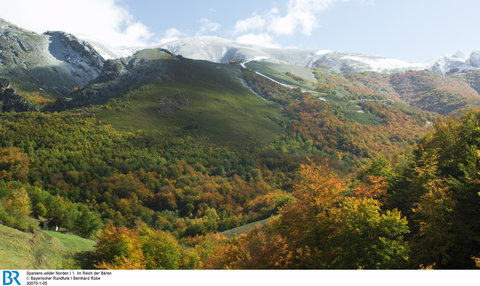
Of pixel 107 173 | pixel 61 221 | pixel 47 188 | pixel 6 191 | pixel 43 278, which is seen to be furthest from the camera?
pixel 107 173

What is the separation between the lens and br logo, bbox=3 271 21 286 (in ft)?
64.1

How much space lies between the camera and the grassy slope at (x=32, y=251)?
1298 inches

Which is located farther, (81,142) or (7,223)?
(81,142)

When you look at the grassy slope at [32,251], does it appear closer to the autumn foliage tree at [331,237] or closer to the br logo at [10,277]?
the br logo at [10,277]

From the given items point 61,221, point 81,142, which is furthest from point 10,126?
point 61,221

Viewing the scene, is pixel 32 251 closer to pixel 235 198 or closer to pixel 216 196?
pixel 216 196

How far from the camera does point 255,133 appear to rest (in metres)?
199

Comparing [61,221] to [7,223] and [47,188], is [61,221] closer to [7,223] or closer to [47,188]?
[7,223]

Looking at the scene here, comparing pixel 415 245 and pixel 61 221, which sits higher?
pixel 415 245

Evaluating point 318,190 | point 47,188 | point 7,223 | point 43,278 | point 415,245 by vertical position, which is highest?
point 318,190

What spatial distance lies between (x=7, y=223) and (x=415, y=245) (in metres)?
55.2

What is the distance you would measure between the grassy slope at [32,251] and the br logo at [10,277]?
1197 cm

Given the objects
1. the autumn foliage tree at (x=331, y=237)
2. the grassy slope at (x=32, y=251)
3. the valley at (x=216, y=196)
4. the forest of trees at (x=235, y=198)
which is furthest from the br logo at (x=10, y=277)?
the autumn foliage tree at (x=331, y=237)

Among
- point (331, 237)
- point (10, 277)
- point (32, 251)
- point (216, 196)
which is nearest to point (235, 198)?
point (216, 196)
